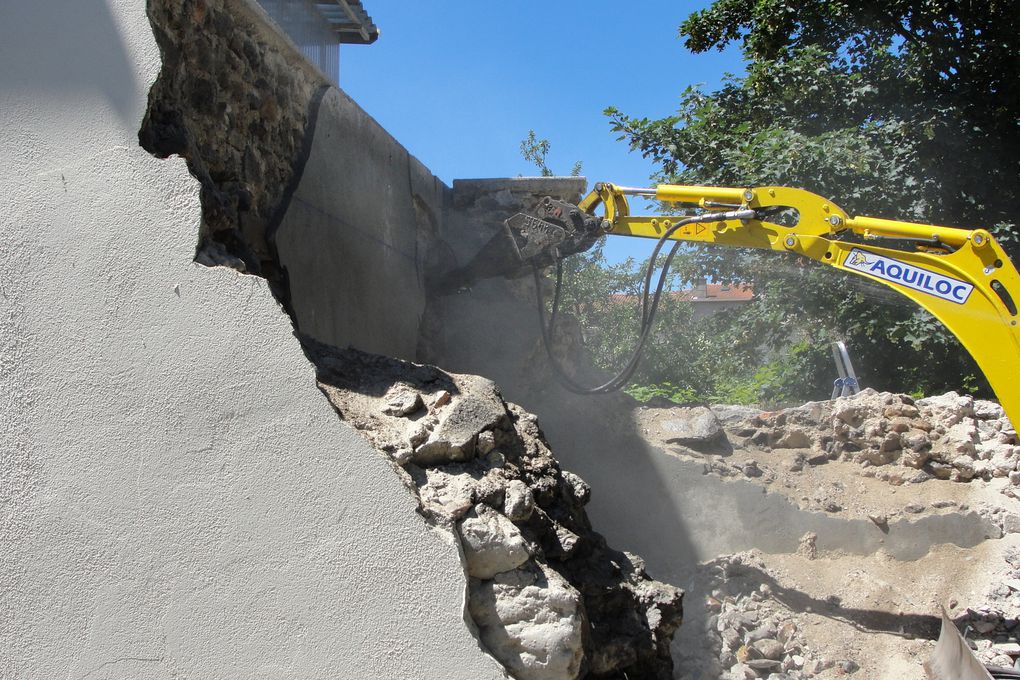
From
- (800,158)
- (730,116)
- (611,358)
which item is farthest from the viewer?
(611,358)

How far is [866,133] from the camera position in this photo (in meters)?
8.23

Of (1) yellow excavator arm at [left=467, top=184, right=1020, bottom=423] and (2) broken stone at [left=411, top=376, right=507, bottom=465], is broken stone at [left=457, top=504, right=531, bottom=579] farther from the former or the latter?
(1) yellow excavator arm at [left=467, top=184, right=1020, bottom=423]

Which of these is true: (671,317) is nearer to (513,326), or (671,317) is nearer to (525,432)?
(513,326)

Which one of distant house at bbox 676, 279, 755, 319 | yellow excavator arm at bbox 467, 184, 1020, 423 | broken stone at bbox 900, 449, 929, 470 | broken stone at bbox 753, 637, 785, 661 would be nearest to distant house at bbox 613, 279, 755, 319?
distant house at bbox 676, 279, 755, 319

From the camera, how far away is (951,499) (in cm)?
534

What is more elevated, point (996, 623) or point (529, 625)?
point (996, 623)

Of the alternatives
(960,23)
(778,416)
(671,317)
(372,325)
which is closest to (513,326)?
(372,325)

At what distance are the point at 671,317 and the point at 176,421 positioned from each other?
12651 mm

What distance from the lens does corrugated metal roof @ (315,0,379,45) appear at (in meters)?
11.5

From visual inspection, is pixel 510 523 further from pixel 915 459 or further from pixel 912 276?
pixel 915 459

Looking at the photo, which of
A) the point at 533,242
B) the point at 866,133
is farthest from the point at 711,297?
the point at 533,242

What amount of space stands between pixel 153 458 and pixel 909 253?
3817 mm

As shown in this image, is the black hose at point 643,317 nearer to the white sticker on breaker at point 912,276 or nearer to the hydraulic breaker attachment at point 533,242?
the hydraulic breaker attachment at point 533,242

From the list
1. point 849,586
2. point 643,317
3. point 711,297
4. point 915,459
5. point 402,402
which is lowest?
point 849,586
